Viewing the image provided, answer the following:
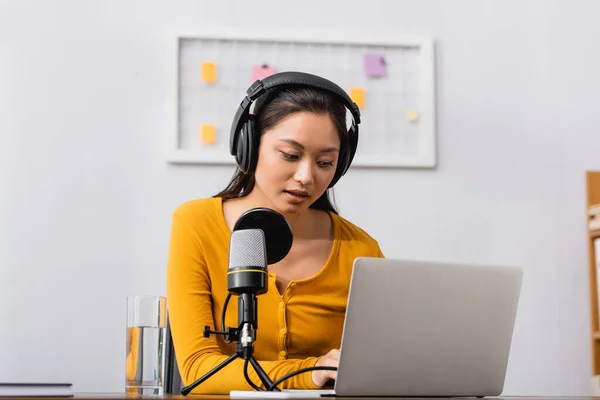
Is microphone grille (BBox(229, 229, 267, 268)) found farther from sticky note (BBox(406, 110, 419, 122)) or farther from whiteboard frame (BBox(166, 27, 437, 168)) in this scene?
sticky note (BBox(406, 110, 419, 122))

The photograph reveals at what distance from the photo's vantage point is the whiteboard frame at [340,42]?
2568mm

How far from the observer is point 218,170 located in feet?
8.50

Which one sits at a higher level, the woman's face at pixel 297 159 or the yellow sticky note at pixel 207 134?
the yellow sticky note at pixel 207 134

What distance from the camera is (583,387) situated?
8.70 feet

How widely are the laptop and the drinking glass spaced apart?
10.6 inches

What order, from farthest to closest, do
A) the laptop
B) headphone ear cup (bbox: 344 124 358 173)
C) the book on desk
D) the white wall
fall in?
the white wall, headphone ear cup (bbox: 344 124 358 173), the laptop, the book on desk

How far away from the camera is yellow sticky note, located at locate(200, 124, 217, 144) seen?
2.58 meters

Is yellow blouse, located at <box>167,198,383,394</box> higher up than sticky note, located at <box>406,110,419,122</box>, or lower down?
lower down

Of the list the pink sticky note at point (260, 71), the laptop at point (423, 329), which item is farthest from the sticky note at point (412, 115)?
the laptop at point (423, 329)

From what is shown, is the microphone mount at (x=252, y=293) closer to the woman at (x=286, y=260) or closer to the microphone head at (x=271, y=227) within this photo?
the microphone head at (x=271, y=227)

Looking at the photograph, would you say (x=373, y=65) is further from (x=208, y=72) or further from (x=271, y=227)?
(x=271, y=227)

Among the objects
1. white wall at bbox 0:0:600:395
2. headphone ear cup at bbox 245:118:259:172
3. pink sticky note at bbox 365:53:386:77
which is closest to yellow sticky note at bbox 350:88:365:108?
pink sticky note at bbox 365:53:386:77

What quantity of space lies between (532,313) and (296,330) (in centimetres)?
131

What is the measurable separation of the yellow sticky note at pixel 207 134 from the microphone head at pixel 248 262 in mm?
1536
